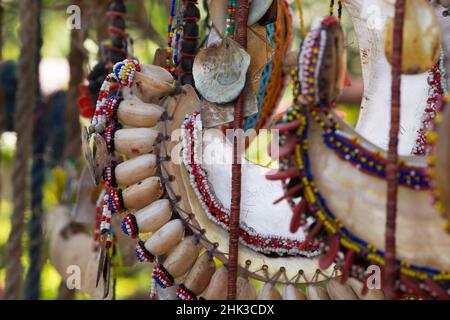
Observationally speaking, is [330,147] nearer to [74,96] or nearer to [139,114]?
[139,114]

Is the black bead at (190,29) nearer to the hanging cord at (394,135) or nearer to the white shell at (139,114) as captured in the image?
the white shell at (139,114)

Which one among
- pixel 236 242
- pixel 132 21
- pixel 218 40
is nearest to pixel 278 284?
pixel 236 242

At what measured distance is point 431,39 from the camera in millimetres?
880

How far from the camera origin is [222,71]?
1.11m

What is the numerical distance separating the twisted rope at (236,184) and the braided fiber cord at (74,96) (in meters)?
1.09

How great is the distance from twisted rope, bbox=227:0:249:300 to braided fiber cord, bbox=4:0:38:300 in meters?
0.87

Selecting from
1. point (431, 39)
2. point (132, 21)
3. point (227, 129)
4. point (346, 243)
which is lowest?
A: point (346, 243)

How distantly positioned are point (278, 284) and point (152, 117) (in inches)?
13.0

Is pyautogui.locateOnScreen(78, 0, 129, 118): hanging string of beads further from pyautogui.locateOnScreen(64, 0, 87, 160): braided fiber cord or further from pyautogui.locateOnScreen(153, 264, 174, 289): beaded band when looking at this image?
Answer: pyautogui.locateOnScreen(153, 264, 174, 289): beaded band

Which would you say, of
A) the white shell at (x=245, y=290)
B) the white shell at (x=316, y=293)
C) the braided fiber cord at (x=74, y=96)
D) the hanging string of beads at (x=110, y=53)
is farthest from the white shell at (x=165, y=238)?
the braided fiber cord at (x=74, y=96)

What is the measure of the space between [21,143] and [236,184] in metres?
0.93

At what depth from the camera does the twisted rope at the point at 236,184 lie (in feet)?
3.48

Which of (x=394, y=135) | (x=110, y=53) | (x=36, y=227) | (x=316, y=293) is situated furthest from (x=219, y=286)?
(x=36, y=227)
